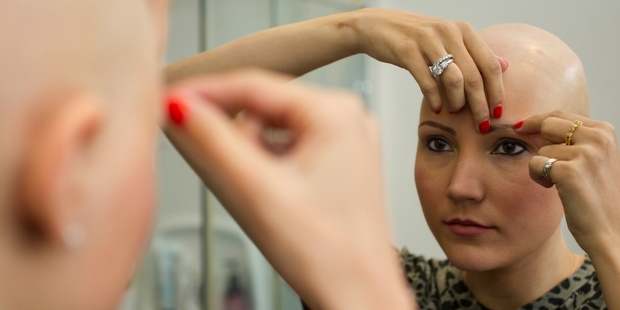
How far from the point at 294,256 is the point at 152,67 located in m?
0.15

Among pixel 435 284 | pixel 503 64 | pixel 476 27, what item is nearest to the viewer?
pixel 503 64

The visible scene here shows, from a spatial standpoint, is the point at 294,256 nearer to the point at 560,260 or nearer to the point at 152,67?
the point at 152,67

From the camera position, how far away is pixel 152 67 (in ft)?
1.12

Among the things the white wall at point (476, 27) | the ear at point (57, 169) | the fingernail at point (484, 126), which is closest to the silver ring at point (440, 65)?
the fingernail at point (484, 126)

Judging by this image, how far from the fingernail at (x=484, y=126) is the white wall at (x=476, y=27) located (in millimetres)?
1053

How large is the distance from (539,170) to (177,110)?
27.4 inches

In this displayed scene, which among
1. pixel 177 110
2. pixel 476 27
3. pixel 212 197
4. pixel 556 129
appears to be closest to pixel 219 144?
pixel 177 110

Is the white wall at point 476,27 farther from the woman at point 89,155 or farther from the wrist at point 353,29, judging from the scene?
the woman at point 89,155

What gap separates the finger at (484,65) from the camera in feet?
2.88

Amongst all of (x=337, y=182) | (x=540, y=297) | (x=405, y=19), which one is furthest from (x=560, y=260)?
(x=337, y=182)

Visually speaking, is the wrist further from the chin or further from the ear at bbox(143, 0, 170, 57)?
the ear at bbox(143, 0, 170, 57)

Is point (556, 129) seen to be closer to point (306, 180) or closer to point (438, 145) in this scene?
point (438, 145)

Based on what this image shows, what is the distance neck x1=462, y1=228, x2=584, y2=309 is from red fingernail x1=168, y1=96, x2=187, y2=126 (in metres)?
0.86

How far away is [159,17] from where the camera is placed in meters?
0.39
